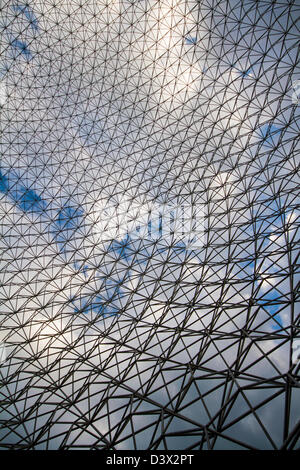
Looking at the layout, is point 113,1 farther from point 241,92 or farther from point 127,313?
point 127,313

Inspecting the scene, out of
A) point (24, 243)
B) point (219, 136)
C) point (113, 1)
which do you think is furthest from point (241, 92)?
point (24, 243)

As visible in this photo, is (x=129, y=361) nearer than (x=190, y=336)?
No

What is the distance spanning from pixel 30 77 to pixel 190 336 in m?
34.0

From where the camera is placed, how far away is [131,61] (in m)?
29.6

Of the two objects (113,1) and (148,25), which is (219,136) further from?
(113,1)

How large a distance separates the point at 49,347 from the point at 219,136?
2423 centimetres

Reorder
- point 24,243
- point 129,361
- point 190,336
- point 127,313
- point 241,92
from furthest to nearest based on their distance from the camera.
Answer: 1. point 24,243
2. point 241,92
3. point 127,313
4. point 129,361
5. point 190,336

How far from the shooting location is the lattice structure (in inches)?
573

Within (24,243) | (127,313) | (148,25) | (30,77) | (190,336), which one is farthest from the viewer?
(30,77)

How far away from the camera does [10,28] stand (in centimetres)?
3114

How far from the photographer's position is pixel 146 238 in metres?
26.6

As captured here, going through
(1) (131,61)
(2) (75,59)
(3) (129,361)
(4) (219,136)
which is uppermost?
(2) (75,59)

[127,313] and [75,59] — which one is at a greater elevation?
[75,59]

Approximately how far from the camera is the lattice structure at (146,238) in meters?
14.5
